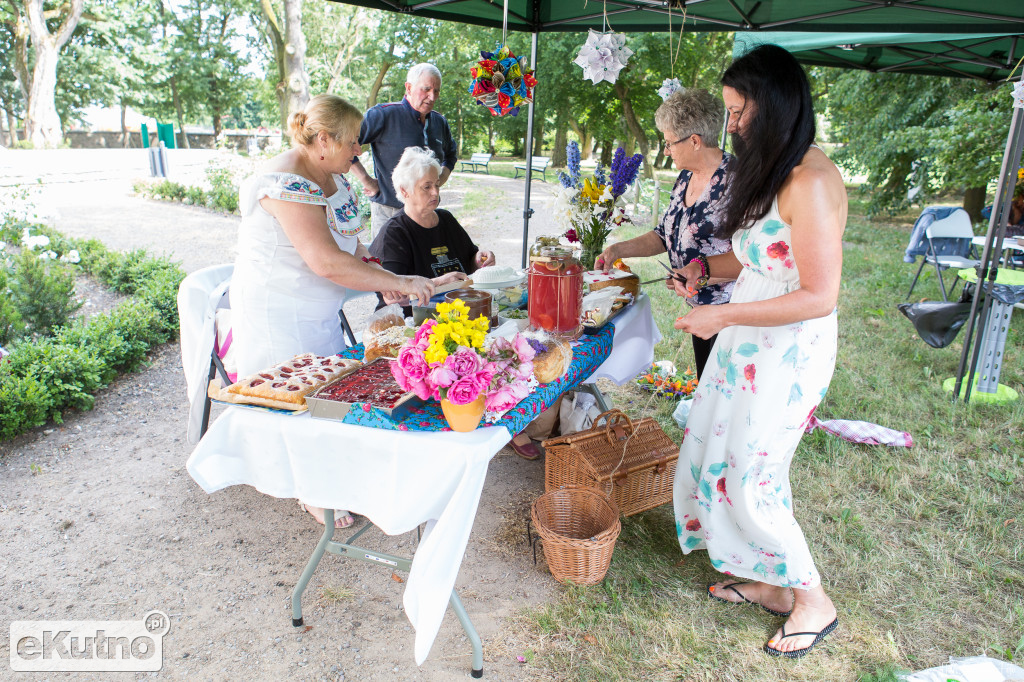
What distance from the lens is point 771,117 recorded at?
172 cm

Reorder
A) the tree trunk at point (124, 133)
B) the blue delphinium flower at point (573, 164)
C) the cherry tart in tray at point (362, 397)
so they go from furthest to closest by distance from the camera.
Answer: the tree trunk at point (124, 133) < the blue delphinium flower at point (573, 164) < the cherry tart in tray at point (362, 397)

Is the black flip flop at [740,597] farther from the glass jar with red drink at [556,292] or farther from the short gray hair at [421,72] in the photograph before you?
the short gray hair at [421,72]

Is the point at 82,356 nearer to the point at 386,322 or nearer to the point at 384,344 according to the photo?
the point at 386,322

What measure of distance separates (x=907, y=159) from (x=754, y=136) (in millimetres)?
12256

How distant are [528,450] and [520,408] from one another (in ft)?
5.61

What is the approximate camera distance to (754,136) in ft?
5.79

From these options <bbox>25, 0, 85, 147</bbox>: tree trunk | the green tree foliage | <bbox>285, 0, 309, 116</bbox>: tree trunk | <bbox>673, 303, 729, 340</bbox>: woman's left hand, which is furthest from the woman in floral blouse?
<bbox>25, 0, 85, 147</bbox>: tree trunk

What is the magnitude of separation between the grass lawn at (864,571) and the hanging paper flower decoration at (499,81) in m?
2.01

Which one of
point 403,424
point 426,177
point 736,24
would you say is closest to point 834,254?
point 403,424

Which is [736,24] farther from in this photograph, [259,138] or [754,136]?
[259,138]

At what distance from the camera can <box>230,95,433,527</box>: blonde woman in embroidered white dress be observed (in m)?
2.12

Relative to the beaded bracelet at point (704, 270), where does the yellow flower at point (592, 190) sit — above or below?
above

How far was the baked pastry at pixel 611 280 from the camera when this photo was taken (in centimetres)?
285

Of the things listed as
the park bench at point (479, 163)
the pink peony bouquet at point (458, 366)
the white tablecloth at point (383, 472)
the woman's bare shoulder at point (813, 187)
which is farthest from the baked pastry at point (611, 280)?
the park bench at point (479, 163)
